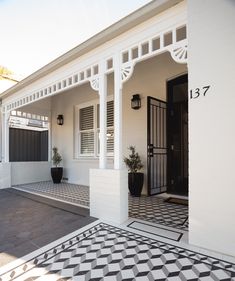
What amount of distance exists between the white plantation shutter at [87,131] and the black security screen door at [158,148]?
2392 mm

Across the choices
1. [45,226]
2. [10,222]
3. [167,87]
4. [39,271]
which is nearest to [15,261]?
[39,271]

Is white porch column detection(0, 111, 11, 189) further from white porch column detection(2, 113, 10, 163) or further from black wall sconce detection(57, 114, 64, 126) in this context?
black wall sconce detection(57, 114, 64, 126)

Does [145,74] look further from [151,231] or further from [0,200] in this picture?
[0,200]

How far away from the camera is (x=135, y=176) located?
183 inches

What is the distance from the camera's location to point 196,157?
7.50 feet

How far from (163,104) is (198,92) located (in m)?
2.53

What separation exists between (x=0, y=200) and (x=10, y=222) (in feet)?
5.75

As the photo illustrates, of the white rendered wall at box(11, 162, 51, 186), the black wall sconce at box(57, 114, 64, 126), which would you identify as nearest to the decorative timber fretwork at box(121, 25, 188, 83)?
the black wall sconce at box(57, 114, 64, 126)

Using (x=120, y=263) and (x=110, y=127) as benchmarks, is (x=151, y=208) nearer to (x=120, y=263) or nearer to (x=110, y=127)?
(x=120, y=263)

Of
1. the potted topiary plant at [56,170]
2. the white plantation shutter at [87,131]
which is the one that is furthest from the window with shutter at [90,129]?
the potted topiary plant at [56,170]

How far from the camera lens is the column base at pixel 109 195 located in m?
3.05

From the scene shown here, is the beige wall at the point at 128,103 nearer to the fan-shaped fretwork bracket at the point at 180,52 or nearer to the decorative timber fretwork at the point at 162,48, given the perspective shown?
the decorative timber fretwork at the point at 162,48

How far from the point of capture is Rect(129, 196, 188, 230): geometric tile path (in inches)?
122

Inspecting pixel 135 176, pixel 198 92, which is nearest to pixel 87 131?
→ pixel 135 176
